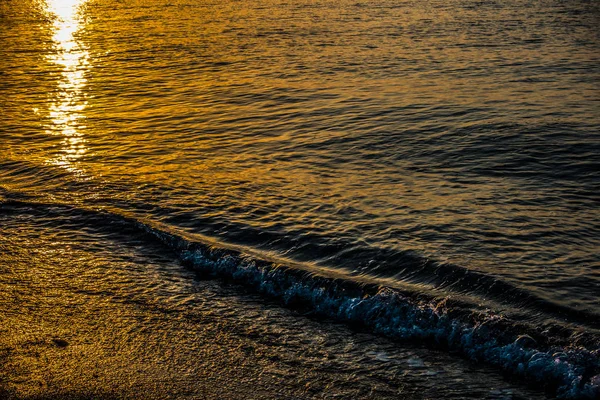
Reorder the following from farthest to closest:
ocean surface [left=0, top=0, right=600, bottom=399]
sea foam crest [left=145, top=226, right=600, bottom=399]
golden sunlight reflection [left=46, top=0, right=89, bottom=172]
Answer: golden sunlight reflection [left=46, top=0, right=89, bottom=172], ocean surface [left=0, top=0, right=600, bottom=399], sea foam crest [left=145, top=226, right=600, bottom=399]

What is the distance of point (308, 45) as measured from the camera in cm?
2658

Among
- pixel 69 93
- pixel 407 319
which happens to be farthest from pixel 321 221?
pixel 69 93

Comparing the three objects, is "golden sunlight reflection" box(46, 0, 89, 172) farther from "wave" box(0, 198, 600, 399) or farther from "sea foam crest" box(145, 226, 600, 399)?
"sea foam crest" box(145, 226, 600, 399)

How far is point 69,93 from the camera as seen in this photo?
20.8m

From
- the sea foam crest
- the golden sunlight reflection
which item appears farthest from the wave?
the golden sunlight reflection

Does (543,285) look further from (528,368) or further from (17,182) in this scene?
(17,182)

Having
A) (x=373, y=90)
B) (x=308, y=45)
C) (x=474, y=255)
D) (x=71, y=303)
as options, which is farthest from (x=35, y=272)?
(x=308, y=45)

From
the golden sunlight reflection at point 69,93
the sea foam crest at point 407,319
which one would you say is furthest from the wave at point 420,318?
the golden sunlight reflection at point 69,93

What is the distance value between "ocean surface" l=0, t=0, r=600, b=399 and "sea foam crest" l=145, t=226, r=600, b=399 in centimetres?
2

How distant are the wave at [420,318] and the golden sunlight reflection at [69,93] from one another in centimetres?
566

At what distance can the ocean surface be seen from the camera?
6.48m

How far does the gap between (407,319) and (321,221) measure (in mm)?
3022

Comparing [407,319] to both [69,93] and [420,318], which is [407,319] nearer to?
[420,318]

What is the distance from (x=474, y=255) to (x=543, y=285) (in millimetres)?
1074
